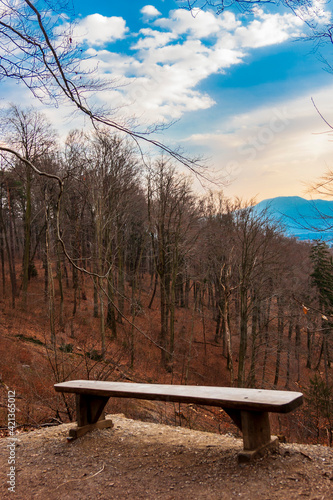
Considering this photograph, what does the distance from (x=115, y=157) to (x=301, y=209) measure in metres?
13.8

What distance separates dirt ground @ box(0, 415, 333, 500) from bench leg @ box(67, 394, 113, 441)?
3.5 inches

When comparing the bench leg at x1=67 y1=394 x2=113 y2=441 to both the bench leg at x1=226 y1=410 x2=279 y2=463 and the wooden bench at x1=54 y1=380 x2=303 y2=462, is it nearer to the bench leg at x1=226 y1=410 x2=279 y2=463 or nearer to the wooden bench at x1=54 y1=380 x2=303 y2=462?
the wooden bench at x1=54 y1=380 x2=303 y2=462

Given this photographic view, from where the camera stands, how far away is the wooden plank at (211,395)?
9.20ft

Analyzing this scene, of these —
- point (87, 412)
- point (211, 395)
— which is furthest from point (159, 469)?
point (87, 412)

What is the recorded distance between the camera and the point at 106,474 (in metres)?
3.18

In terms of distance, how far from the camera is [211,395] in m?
3.12

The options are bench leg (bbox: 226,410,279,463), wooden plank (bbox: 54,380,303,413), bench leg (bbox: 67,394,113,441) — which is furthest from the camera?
bench leg (bbox: 67,394,113,441)

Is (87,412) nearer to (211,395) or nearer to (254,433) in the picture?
(211,395)

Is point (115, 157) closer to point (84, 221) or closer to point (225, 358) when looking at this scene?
point (84, 221)

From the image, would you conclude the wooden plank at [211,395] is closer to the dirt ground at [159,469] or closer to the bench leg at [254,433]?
the bench leg at [254,433]

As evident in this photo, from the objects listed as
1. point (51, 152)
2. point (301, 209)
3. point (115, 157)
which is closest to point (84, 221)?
point (51, 152)

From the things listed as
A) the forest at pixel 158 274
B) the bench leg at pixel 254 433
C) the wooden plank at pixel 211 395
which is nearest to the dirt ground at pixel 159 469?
the bench leg at pixel 254 433

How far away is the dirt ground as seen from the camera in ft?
8.84

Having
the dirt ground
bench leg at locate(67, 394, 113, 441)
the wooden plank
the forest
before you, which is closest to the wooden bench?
the wooden plank
